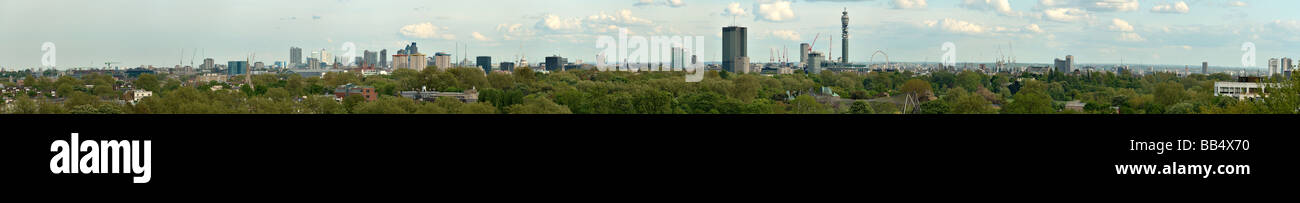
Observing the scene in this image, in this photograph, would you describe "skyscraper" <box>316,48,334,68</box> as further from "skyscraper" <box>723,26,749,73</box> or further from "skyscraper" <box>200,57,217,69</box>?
"skyscraper" <box>723,26,749,73</box>

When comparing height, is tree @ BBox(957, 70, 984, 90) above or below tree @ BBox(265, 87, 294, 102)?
above

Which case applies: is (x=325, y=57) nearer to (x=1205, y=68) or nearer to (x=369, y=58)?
(x=369, y=58)

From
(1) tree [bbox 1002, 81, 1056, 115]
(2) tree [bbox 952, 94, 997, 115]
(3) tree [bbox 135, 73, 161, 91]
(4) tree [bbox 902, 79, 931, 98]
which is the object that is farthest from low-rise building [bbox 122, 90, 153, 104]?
(4) tree [bbox 902, 79, 931, 98]

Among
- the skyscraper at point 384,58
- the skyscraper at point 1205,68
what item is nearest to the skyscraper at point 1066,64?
the skyscraper at point 1205,68

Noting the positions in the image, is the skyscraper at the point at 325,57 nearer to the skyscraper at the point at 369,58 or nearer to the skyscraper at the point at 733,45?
the skyscraper at the point at 369,58

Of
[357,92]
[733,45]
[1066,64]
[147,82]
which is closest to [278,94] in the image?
[357,92]
